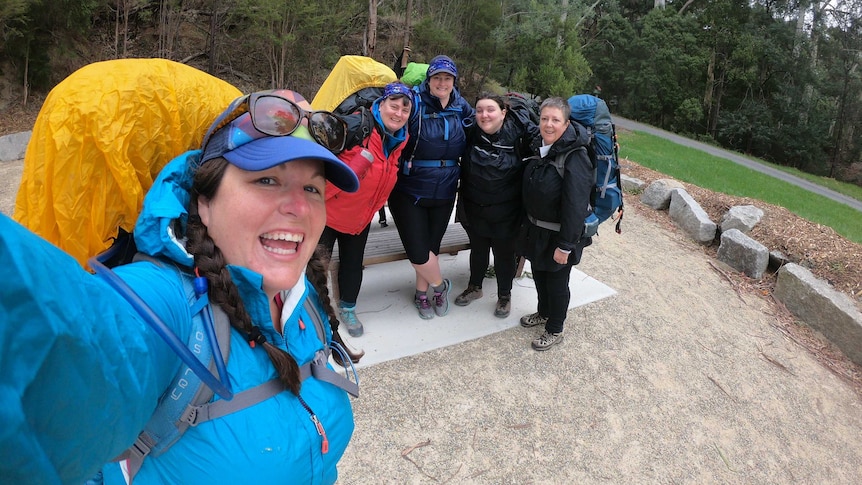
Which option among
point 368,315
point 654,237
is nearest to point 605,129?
point 368,315

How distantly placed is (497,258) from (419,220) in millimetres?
861

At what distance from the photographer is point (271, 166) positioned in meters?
1.04

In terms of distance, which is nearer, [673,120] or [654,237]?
[654,237]

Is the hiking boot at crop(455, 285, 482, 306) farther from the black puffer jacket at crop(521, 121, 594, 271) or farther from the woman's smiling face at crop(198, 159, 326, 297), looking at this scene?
the woman's smiling face at crop(198, 159, 326, 297)

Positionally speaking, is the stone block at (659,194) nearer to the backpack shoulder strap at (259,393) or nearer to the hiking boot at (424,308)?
the hiking boot at (424,308)

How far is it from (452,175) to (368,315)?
1.38 metres

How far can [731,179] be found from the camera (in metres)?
14.1

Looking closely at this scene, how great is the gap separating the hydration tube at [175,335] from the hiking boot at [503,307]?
3.40 m

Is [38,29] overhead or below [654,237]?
overhead

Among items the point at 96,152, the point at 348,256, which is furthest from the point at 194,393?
the point at 348,256

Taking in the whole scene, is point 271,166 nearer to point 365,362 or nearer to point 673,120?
point 365,362

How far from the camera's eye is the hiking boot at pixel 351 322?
3811mm

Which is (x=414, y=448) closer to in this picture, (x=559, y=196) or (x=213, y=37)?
(x=559, y=196)

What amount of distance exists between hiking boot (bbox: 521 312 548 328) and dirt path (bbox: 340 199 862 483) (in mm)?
119
